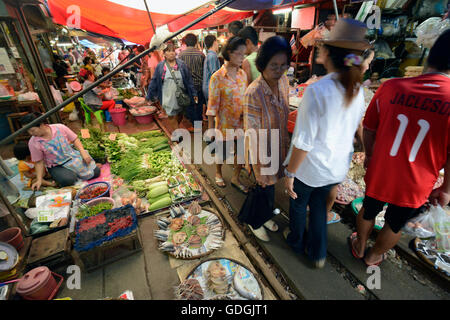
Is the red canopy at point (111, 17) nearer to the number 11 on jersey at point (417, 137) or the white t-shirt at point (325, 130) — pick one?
the white t-shirt at point (325, 130)

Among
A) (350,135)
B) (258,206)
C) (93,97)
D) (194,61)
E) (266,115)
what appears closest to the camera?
(350,135)

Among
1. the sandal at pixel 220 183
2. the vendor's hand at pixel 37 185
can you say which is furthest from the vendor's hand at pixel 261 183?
the vendor's hand at pixel 37 185

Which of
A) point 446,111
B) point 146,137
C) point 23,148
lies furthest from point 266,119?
point 23,148

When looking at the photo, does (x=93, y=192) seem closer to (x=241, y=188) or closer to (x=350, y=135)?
(x=241, y=188)

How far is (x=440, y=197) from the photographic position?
1958mm

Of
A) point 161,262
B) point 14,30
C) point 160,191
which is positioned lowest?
point 161,262

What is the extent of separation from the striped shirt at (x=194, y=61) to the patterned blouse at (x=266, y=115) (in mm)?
4176

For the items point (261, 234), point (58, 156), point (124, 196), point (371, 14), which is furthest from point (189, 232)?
point (371, 14)

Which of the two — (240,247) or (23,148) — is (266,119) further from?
(23,148)

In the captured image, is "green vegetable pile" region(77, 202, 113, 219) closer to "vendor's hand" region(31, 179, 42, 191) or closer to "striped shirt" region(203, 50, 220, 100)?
"vendor's hand" region(31, 179, 42, 191)

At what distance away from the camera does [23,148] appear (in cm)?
432

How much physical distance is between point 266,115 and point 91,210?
2940 mm

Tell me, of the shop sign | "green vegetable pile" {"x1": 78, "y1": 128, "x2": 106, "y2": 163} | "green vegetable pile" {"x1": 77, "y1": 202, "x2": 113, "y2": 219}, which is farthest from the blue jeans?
the shop sign
